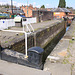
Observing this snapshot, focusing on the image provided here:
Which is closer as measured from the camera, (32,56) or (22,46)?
(32,56)

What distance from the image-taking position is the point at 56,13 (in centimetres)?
5216

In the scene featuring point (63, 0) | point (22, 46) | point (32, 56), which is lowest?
point (22, 46)

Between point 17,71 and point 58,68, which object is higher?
point 17,71

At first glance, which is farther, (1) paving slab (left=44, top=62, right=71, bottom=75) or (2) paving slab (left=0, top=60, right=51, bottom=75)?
(1) paving slab (left=44, top=62, right=71, bottom=75)

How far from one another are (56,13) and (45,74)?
5128 cm

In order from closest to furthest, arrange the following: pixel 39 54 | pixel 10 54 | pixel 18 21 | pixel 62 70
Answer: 1. pixel 39 54
2. pixel 62 70
3. pixel 10 54
4. pixel 18 21

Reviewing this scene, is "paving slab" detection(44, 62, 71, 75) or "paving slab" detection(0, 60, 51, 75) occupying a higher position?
"paving slab" detection(0, 60, 51, 75)

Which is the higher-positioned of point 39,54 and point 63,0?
point 63,0

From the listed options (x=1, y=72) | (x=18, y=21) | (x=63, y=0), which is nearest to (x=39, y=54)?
(x=1, y=72)

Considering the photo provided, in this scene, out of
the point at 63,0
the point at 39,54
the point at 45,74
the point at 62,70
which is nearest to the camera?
the point at 45,74

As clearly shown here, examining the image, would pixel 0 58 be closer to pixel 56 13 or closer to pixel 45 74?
pixel 45 74

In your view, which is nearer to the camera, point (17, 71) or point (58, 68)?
point (17, 71)

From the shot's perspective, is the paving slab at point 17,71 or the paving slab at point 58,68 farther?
the paving slab at point 58,68

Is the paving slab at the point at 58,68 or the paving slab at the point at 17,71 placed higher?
the paving slab at the point at 17,71
